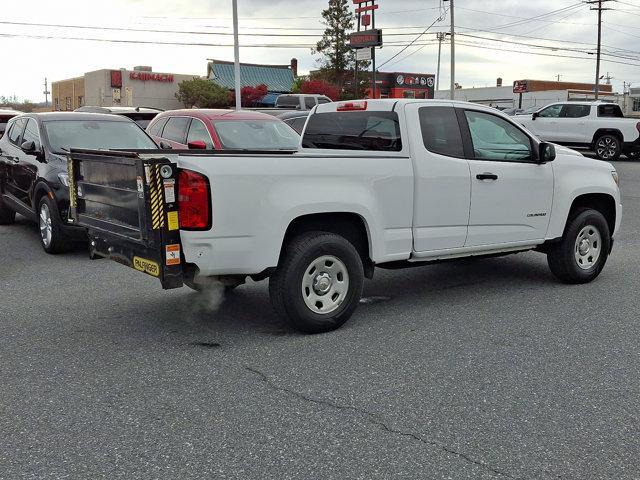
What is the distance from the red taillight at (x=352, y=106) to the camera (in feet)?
21.3

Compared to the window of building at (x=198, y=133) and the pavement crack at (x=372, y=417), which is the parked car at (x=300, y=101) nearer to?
the window of building at (x=198, y=133)

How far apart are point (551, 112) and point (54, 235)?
20.4 meters

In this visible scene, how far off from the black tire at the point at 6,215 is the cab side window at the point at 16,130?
1128 mm

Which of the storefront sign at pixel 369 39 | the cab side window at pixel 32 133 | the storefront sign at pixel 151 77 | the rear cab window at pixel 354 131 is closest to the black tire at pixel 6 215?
the cab side window at pixel 32 133

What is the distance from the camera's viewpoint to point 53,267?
792 cm

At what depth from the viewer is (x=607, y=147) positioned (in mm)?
23672

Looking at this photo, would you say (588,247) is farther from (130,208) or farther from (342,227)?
(130,208)

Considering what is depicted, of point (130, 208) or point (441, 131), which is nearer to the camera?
point (130, 208)

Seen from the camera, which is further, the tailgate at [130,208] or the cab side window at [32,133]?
the cab side window at [32,133]

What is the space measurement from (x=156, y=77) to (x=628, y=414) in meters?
57.8

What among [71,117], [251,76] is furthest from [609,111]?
[251,76]

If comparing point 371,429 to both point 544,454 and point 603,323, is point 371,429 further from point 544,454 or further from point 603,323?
point 603,323

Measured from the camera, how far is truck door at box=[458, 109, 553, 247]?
20.9ft

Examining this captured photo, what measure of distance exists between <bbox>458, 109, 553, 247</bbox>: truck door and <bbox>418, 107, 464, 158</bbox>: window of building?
0.14 meters
